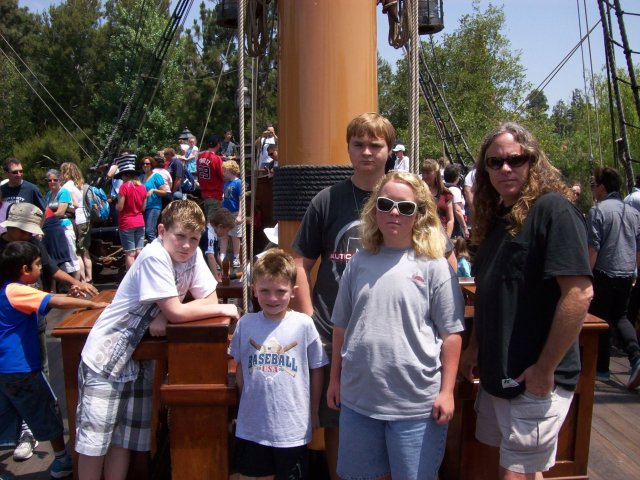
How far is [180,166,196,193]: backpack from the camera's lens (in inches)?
396

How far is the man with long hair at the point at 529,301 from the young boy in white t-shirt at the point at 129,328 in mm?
951

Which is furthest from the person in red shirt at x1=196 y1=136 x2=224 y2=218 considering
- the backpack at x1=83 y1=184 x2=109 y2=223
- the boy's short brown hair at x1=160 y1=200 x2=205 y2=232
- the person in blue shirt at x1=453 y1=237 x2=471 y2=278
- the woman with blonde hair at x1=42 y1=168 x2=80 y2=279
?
the boy's short brown hair at x1=160 y1=200 x2=205 y2=232

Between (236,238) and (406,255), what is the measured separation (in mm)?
5838

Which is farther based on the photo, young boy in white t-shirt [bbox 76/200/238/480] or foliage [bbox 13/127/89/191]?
foliage [bbox 13/127/89/191]

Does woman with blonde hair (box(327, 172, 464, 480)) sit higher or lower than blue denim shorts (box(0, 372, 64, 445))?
higher

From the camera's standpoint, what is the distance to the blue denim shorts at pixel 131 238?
7.77 metres

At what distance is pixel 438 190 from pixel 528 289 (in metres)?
4.61

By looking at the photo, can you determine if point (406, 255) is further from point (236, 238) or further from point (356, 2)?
point (236, 238)

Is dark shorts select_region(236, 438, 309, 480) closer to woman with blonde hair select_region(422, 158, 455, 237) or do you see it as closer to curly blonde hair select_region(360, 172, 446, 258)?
curly blonde hair select_region(360, 172, 446, 258)

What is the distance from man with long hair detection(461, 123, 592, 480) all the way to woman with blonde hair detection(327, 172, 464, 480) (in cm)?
13

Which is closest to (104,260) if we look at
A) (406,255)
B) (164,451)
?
(164,451)

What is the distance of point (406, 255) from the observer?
1966 millimetres

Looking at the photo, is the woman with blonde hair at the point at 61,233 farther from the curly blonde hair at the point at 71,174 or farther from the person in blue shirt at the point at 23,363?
the person in blue shirt at the point at 23,363

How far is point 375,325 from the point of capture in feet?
6.31
